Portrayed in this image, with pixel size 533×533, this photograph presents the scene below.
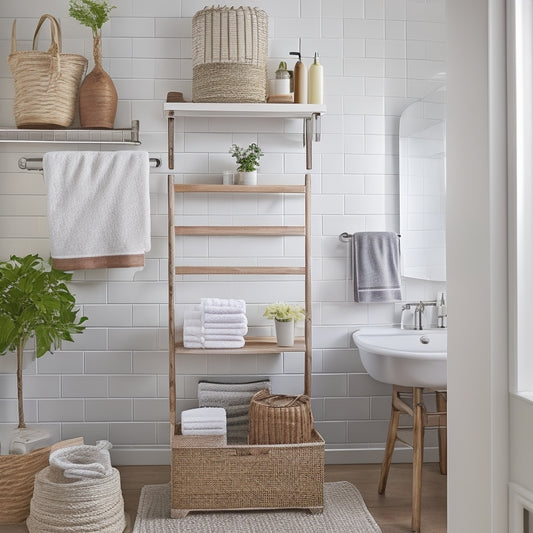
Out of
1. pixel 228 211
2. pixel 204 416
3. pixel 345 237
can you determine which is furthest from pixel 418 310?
pixel 204 416

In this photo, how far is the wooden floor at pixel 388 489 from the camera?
3064mm

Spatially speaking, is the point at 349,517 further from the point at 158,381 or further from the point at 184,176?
the point at 184,176

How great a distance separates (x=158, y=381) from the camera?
374 cm

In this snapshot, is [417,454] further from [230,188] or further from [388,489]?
[230,188]

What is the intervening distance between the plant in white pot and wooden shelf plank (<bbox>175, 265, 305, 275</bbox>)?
21.5 inches

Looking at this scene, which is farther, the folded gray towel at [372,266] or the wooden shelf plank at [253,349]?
the folded gray towel at [372,266]

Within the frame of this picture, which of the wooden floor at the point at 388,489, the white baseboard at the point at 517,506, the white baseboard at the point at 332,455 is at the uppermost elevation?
the white baseboard at the point at 517,506

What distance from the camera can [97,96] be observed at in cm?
353

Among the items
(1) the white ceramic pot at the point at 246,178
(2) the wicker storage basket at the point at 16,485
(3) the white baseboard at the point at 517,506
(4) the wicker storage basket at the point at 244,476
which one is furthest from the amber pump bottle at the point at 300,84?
(3) the white baseboard at the point at 517,506

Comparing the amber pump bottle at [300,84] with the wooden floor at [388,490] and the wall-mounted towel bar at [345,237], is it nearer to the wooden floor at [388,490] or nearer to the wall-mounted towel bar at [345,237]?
the wall-mounted towel bar at [345,237]

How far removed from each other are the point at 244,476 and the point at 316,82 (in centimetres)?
189

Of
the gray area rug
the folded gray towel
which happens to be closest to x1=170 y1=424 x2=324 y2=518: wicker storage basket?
the gray area rug

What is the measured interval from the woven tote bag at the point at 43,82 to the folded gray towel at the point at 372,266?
1.59 m

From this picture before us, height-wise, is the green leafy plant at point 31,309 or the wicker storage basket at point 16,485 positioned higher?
the green leafy plant at point 31,309
